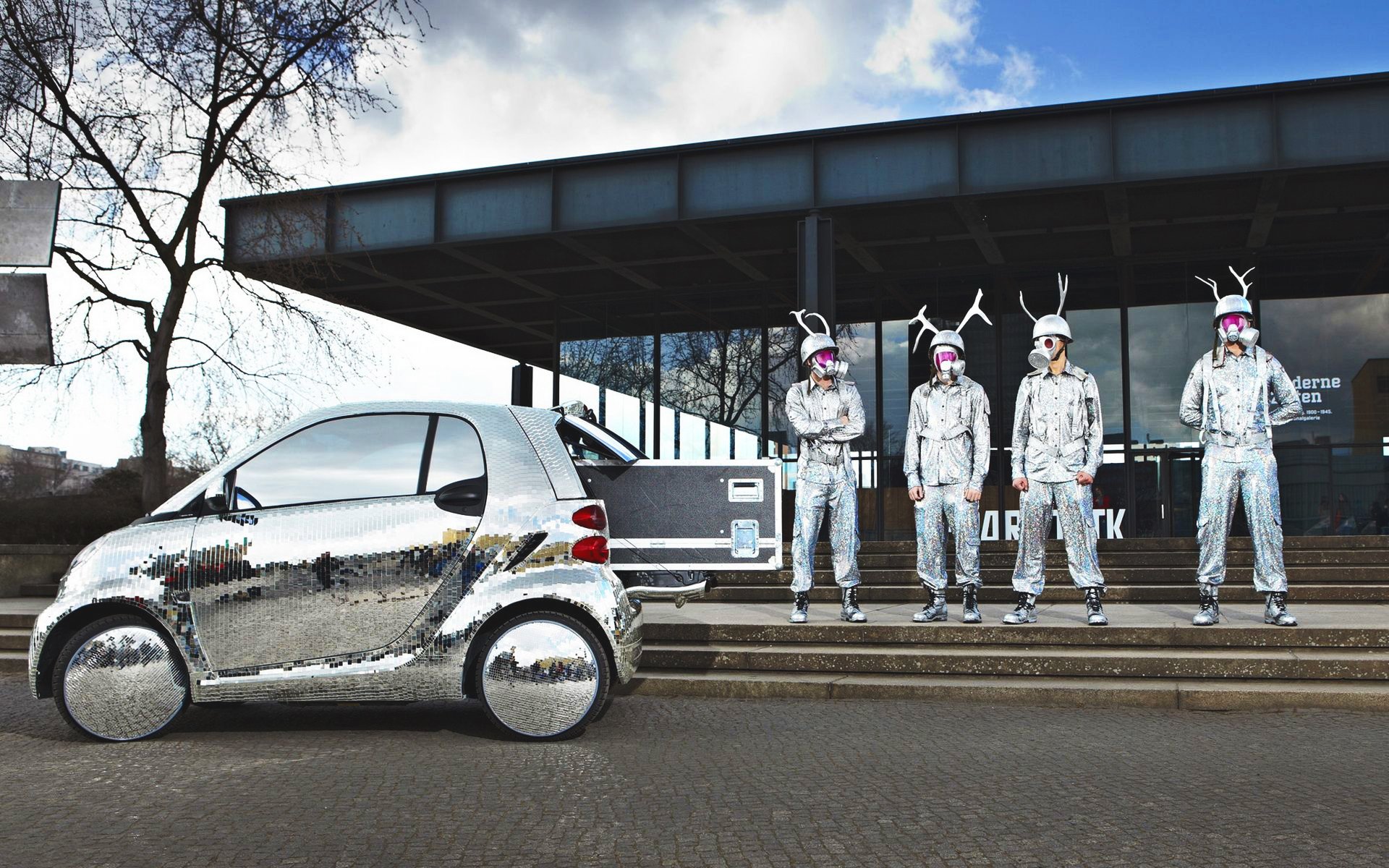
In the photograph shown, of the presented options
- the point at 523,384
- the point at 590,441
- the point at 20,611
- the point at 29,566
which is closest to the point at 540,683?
the point at 590,441

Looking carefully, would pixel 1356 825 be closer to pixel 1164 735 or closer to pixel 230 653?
pixel 1164 735

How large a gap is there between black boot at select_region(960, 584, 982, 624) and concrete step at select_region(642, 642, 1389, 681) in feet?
1.45

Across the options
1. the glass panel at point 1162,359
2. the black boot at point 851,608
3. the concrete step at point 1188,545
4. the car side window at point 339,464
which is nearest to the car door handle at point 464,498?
the car side window at point 339,464

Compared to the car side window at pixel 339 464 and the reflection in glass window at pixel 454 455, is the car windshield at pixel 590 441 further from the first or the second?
the car side window at pixel 339 464

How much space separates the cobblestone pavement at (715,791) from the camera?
3.81 meters

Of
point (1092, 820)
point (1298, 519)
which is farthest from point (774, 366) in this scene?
point (1092, 820)

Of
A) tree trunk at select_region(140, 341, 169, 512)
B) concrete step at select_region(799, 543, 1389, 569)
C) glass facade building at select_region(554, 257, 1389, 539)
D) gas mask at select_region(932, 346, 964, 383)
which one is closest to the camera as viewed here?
gas mask at select_region(932, 346, 964, 383)

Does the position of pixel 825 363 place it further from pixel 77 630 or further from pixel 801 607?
pixel 77 630

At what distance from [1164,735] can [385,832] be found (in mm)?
3939

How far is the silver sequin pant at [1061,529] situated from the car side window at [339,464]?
475 cm

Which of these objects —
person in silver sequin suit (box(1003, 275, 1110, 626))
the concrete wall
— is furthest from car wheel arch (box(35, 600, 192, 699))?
the concrete wall

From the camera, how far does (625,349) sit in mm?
22188

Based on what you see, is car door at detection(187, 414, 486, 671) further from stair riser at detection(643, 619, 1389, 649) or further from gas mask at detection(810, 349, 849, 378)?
gas mask at detection(810, 349, 849, 378)

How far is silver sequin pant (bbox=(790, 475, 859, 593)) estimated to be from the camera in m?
9.03
